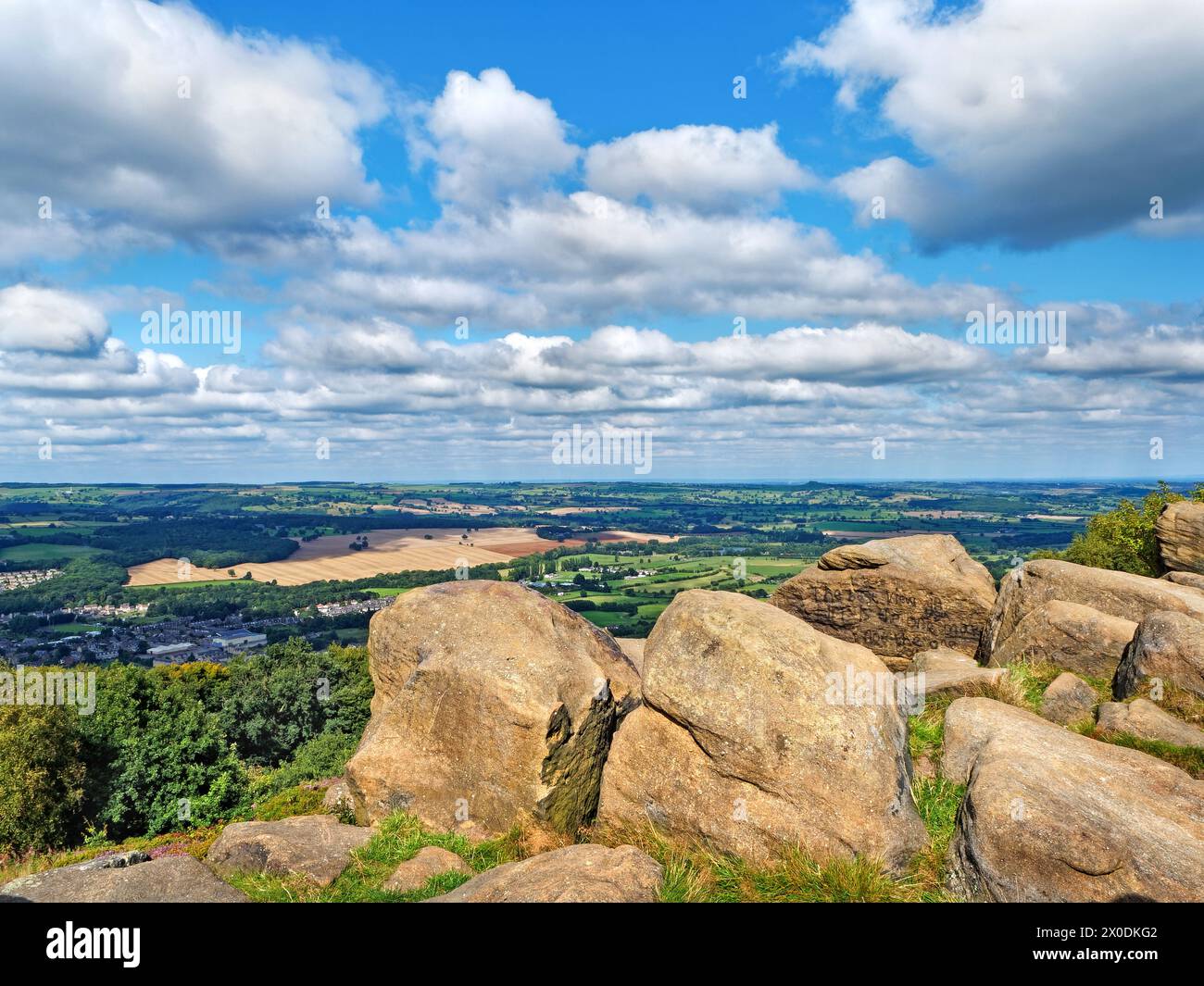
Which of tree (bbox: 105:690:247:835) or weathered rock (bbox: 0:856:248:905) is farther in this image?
tree (bbox: 105:690:247:835)

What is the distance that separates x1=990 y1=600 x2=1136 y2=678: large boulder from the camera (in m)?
→ 17.5

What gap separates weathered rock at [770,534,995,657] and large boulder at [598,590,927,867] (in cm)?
1228

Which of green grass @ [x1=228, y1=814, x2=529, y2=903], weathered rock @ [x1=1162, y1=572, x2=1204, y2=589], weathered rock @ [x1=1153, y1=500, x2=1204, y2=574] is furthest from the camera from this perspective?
weathered rock @ [x1=1153, y1=500, x2=1204, y2=574]

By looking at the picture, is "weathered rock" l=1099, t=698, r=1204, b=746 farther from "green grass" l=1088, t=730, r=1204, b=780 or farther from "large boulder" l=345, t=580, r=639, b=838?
"large boulder" l=345, t=580, r=639, b=838

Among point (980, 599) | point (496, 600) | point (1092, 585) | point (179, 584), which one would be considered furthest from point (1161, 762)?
point (179, 584)

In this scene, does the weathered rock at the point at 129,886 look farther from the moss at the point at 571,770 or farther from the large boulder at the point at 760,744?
the large boulder at the point at 760,744

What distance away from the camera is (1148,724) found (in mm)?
13148

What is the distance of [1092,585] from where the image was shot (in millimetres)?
19969

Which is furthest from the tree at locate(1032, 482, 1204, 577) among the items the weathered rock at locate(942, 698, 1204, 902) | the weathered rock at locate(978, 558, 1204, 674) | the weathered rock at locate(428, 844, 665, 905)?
the weathered rock at locate(428, 844, 665, 905)

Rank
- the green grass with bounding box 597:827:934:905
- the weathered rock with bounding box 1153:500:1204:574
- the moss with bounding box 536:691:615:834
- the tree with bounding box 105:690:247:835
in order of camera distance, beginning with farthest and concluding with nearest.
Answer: the tree with bounding box 105:690:247:835
the weathered rock with bounding box 1153:500:1204:574
the moss with bounding box 536:691:615:834
the green grass with bounding box 597:827:934:905

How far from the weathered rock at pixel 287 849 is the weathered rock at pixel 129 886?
1.00m
